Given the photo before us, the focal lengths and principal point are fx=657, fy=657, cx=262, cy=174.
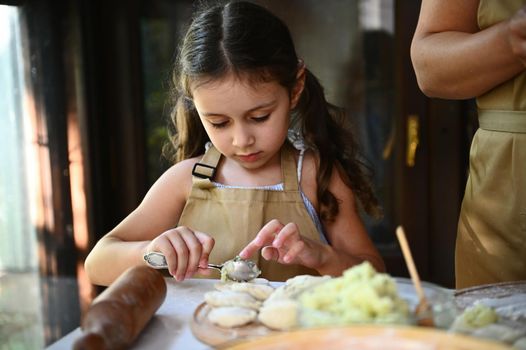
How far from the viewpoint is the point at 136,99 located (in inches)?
138

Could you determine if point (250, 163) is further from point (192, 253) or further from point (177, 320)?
point (177, 320)

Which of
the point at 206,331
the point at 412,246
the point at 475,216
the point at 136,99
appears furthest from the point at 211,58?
the point at 412,246

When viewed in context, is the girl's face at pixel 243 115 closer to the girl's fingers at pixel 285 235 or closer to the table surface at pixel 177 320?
the girl's fingers at pixel 285 235

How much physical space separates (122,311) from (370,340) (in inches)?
15.0

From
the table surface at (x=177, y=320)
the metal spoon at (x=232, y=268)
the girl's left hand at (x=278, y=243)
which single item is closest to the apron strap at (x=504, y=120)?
the table surface at (x=177, y=320)

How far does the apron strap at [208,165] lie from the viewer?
1832 mm

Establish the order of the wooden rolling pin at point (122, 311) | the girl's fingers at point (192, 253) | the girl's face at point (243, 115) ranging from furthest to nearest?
the girl's face at point (243, 115) < the girl's fingers at point (192, 253) < the wooden rolling pin at point (122, 311)

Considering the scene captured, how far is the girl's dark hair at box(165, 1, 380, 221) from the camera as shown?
164 cm

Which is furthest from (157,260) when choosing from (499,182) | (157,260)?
(499,182)

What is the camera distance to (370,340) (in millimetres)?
729

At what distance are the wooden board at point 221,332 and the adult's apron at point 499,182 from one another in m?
0.73

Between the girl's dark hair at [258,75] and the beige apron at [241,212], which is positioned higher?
the girl's dark hair at [258,75]

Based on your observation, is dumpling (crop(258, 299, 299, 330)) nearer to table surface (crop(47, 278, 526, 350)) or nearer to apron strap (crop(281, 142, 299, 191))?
table surface (crop(47, 278, 526, 350))

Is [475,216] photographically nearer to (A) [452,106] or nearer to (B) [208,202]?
(B) [208,202]
